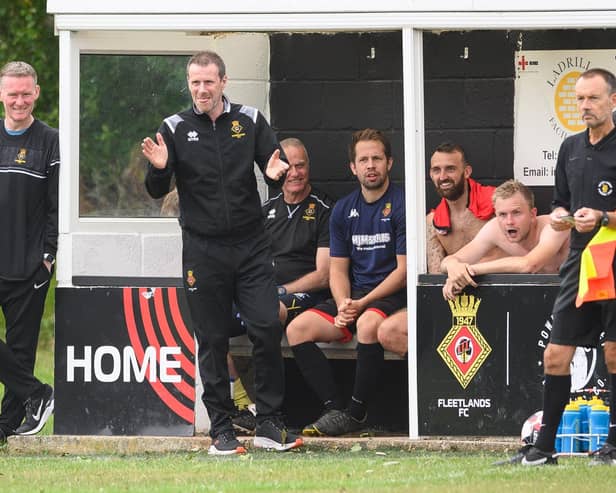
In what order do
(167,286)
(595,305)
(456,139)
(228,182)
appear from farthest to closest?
(456,139), (167,286), (228,182), (595,305)

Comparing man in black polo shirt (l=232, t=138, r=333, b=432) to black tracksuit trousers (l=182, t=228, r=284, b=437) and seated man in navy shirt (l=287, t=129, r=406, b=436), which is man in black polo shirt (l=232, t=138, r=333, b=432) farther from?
black tracksuit trousers (l=182, t=228, r=284, b=437)

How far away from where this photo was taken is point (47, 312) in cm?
2036

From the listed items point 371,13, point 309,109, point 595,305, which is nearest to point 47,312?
point 309,109

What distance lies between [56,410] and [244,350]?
1.17 meters

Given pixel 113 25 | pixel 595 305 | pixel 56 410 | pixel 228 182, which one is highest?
pixel 113 25

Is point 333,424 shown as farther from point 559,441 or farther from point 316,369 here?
point 559,441

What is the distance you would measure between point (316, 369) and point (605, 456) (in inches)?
85.2

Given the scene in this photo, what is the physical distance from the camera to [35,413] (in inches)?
376

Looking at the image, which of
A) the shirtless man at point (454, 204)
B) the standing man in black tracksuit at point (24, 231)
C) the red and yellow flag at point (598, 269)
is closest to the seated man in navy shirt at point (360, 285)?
the shirtless man at point (454, 204)

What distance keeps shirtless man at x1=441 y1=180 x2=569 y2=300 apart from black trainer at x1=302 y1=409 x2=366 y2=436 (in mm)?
Result: 963

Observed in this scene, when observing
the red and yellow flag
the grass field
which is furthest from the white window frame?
the red and yellow flag

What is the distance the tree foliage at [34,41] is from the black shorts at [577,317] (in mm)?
12830

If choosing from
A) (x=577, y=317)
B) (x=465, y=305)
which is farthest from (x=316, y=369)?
(x=577, y=317)

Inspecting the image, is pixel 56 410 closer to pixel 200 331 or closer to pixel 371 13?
pixel 200 331
